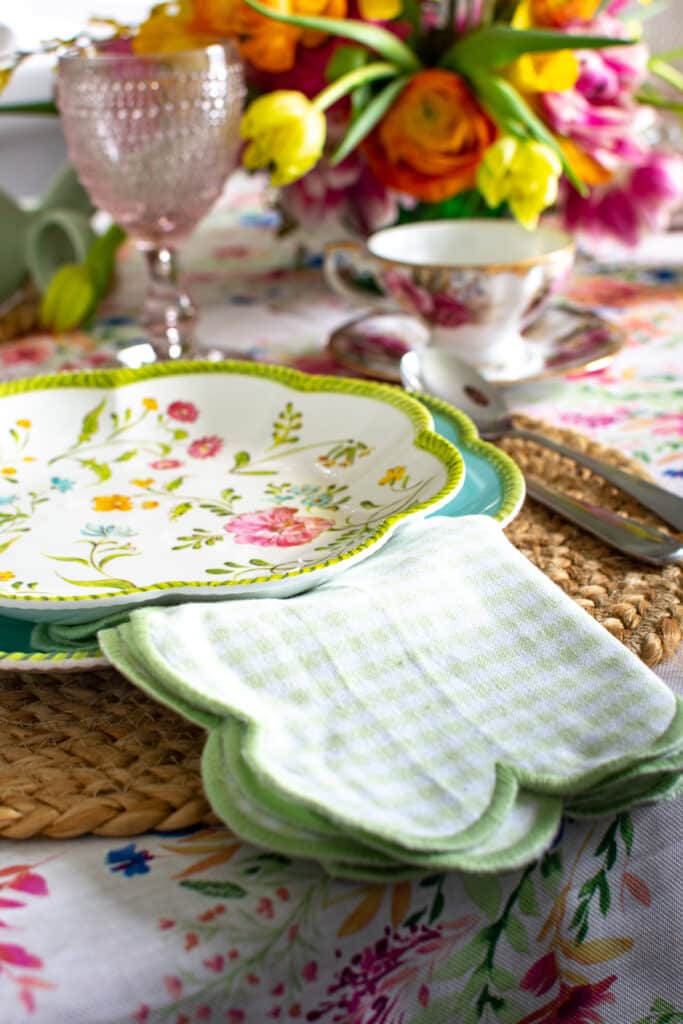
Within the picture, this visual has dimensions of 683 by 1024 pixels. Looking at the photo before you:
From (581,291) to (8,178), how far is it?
195 cm

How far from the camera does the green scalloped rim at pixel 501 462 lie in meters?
0.46

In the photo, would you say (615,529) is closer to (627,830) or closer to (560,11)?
(627,830)

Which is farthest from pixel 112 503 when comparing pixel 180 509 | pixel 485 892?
pixel 485 892

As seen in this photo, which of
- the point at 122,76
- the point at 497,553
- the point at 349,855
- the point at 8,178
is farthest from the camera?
the point at 8,178

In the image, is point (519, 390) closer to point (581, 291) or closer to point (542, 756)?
point (581, 291)

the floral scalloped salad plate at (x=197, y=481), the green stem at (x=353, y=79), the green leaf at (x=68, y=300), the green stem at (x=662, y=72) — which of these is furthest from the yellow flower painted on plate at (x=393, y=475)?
the green stem at (x=662, y=72)

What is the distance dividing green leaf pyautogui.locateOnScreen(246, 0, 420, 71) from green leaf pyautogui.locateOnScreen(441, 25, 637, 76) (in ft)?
0.10

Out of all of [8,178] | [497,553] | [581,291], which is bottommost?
[8,178]

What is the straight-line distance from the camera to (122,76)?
705 mm

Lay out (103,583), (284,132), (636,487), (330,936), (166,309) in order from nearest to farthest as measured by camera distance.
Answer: (330,936) < (103,583) < (636,487) < (284,132) < (166,309)

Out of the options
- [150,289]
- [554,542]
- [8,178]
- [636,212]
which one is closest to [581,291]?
[636,212]

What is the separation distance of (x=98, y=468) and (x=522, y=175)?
12.9 inches

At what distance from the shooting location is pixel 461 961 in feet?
1.13

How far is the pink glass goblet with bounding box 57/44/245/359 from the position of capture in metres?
0.71
